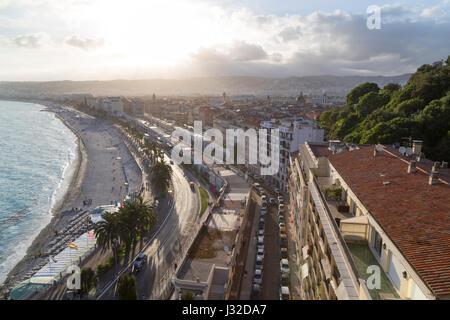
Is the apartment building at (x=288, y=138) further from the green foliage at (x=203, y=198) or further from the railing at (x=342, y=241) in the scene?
the railing at (x=342, y=241)

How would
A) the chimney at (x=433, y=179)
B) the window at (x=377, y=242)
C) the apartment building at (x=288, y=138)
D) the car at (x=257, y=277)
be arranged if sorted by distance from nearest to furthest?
the window at (x=377, y=242), the chimney at (x=433, y=179), the car at (x=257, y=277), the apartment building at (x=288, y=138)

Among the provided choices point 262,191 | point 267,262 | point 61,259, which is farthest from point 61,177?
point 267,262

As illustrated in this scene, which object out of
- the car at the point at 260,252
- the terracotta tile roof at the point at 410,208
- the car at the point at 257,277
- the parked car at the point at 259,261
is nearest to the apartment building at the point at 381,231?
the terracotta tile roof at the point at 410,208

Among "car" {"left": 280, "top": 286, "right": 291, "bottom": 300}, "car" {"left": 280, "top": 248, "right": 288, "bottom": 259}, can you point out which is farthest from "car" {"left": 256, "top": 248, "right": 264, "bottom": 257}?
"car" {"left": 280, "top": 286, "right": 291, "bottom": 300}

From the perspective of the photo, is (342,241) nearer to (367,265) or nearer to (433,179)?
(367,265)

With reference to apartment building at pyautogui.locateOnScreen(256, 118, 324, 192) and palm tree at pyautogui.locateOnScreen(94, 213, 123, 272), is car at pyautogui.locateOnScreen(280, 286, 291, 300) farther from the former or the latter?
apartment building at pyautogui.locateOnScreen(256, 118, 324, 192)

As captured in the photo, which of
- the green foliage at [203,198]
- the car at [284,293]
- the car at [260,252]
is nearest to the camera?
the car at [284,293]
